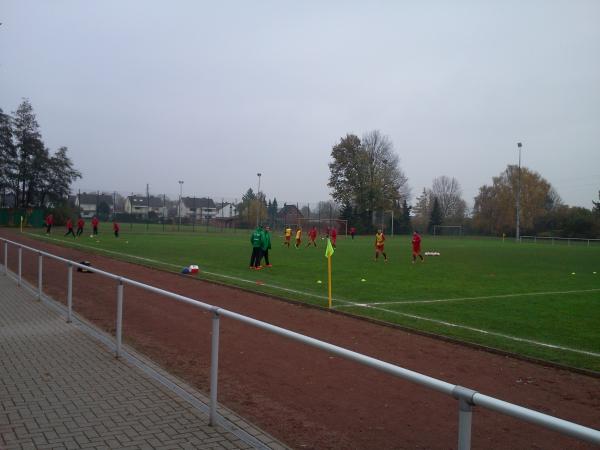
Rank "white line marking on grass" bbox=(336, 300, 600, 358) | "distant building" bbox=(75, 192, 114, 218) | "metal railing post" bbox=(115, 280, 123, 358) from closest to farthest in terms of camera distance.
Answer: "metal railing post" bbox=(115, 280, 123, 358) → "white line marking on grass" bbox=(336, 300, 600, 358) → "distant building" bbox=(75, 192, 114, 218)

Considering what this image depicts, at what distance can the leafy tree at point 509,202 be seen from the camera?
281 feet

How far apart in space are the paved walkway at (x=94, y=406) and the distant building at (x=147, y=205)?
2848 inches

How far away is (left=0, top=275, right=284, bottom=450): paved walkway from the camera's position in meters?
4.34

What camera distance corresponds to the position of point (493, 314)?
11.7 meters

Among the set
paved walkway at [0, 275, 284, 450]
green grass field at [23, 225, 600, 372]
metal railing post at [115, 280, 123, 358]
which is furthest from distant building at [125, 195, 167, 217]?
paved walkway at [0, 275, 284, 450]

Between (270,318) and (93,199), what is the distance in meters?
79.3

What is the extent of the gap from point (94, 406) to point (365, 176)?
252ft

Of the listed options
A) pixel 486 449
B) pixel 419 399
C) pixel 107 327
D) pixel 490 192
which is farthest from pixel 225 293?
pixel 490 192

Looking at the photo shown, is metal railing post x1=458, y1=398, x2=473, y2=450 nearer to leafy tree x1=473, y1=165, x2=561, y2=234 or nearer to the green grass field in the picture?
the green grass field

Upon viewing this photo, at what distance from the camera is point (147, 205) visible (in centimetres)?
7994

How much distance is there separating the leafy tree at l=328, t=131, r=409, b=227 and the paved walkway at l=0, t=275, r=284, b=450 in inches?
2889

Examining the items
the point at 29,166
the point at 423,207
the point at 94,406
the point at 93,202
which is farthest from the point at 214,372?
the point at 423,207

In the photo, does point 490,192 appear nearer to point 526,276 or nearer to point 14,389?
point 526,276

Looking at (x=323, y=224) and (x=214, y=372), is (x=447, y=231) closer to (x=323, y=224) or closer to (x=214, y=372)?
(x=323, y=224)
